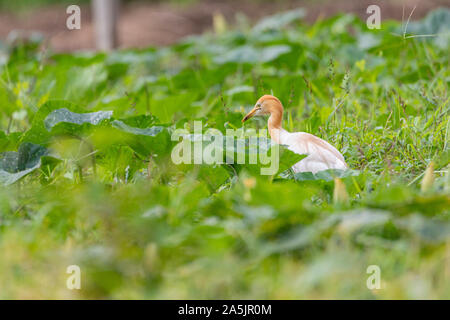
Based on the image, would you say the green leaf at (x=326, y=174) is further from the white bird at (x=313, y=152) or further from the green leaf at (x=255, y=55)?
the green leaf at (x=255, y=55)

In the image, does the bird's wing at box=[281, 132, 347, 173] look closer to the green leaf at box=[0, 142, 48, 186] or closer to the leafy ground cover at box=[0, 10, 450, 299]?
the leafy ground cover at box=[0, 10, 450, 299]

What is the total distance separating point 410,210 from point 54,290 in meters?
0.93

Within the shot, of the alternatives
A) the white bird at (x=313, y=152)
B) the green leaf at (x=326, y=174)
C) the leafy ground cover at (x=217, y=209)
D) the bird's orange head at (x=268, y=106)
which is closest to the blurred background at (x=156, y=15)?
the leafy ground cover at (x=217, y=209)

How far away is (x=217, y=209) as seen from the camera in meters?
1.88

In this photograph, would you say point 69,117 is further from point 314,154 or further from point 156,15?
point 156,15

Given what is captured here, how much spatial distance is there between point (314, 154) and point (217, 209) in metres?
0.45

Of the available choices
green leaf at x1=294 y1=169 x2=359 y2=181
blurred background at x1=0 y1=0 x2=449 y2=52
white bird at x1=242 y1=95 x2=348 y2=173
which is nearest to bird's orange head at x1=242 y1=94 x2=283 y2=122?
white bird at x1=242 y1=95 x2=348 y2=173

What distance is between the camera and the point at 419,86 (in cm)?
319

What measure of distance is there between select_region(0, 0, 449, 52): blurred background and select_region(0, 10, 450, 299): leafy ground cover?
12.8 feet

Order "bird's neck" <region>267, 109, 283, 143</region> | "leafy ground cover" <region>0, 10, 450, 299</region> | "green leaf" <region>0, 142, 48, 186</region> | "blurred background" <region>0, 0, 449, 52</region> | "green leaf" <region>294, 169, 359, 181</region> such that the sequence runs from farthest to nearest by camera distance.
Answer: "blurred background" <region>0, 0, 449, 52</region> → "bird's neck" <region>267, 109, 283, 143</region> → "green leaf" <region>0, 142, 48, 186</region> → "green leaf" <region>294, 169, 359, 181</region> → "leafy ground cover" <region>0, 10, 450, 299</region>

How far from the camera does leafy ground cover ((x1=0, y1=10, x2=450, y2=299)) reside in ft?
5.29

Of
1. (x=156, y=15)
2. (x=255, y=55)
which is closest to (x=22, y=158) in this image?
(x=255, y=55)

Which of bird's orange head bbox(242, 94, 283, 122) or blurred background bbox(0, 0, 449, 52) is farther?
blurred background bbox(0, 0, 449, 52)

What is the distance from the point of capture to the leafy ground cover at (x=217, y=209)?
1612 mm
